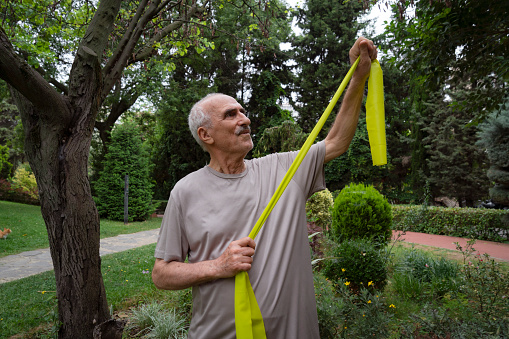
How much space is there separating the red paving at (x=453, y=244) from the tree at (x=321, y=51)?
11.2 m

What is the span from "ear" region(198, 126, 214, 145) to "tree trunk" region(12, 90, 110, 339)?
4.91 feet

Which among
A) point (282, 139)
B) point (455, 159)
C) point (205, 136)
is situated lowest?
point (205, 136)

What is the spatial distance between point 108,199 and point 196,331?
14542mm

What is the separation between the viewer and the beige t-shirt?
1.58 m

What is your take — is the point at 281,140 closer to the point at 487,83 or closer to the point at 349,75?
the point at 487,83

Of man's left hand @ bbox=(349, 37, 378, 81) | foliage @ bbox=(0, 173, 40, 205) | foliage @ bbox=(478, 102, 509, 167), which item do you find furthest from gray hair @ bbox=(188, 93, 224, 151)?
foliage @ bbox=(0, 173, 40, 205)

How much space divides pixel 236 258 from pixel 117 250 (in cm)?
845

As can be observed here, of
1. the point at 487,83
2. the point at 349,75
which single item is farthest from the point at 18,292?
the point at 487,83

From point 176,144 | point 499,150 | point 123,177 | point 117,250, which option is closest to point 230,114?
point 117,250

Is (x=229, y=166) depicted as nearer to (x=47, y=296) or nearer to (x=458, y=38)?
(x=458, y=38)

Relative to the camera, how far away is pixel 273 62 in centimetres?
2267

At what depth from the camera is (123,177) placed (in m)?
15.2

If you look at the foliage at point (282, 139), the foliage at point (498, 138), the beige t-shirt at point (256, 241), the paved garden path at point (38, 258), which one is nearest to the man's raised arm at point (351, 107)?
the beige t-shirt at point (256, 241)

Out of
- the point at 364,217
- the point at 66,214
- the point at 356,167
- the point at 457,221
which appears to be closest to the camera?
the point at 66,214
